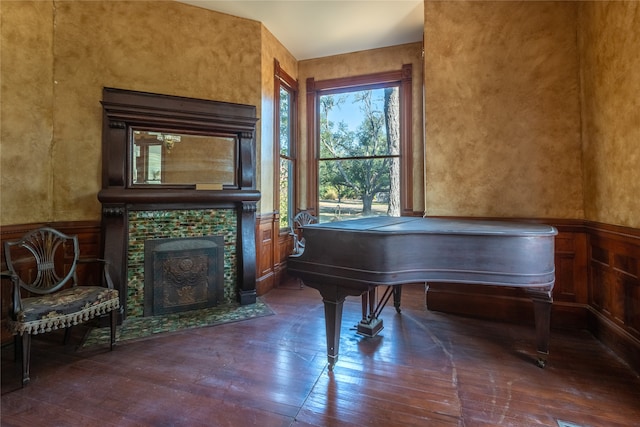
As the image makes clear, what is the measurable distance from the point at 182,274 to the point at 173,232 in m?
0.45

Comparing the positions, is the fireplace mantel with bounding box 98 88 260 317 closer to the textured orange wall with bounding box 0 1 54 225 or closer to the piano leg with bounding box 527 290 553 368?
the textured orange wall with bounding box 0 1 54 225

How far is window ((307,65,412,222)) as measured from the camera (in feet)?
14.1

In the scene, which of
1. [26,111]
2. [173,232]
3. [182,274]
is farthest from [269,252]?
[26,111]

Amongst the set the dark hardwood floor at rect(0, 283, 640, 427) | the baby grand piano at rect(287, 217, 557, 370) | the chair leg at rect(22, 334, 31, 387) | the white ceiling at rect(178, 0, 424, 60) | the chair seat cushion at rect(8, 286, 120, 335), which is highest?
the white ceiling at rect(178, 0, 424, 60)

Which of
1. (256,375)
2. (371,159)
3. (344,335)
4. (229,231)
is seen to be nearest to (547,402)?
(344,335)

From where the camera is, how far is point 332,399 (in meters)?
1.75

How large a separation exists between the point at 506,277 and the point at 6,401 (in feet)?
9.83

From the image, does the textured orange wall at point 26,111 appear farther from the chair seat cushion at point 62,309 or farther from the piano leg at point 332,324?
the piano leg at point 332,324

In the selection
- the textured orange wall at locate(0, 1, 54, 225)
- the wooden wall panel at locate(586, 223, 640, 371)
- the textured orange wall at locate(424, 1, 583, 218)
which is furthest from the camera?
the textured orange wall at locate(424, 1, 583, 218)

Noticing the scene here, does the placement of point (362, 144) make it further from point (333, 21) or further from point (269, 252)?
point (269, 252)

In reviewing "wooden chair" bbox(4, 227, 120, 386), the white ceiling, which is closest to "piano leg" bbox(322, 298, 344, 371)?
"wooden chair" bbox(4, 227, 120, 386)

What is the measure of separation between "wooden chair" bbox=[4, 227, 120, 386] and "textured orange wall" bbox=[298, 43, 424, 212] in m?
2.89

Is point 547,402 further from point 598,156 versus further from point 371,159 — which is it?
point 371,159

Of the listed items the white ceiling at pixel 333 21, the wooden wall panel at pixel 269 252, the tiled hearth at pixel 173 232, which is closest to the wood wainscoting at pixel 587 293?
the wooden wall panel at pixel 269 252
